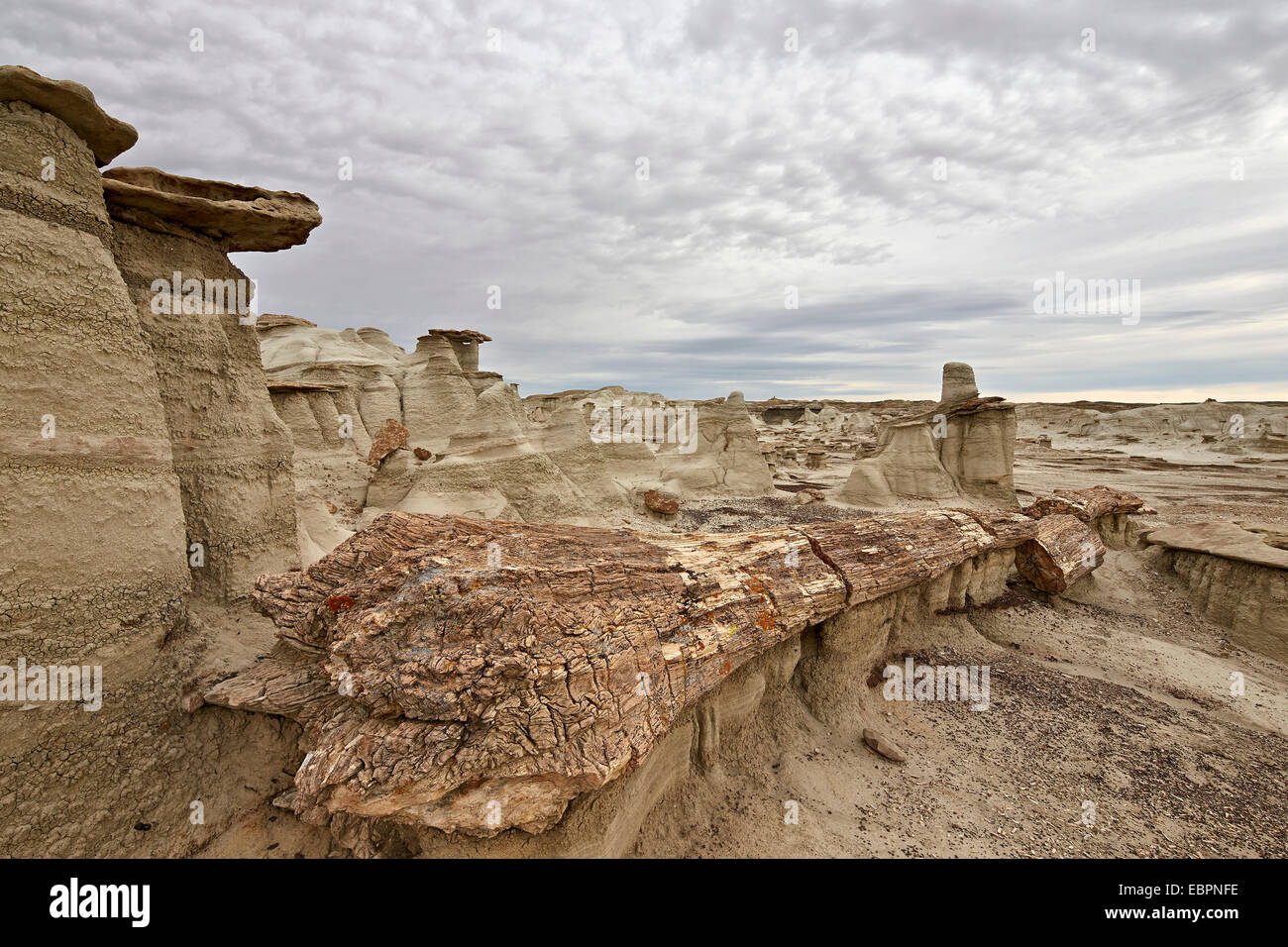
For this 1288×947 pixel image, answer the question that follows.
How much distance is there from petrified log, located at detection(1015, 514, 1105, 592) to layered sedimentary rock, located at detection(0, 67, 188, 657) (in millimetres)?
10056

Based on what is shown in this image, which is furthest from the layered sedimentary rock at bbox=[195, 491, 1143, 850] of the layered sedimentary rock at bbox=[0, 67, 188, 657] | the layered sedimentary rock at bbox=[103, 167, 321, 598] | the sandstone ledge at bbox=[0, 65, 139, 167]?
the sandstone ledge at bbox=[0, 65, 139, 167]

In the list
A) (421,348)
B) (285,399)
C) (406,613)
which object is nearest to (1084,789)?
(406,613)

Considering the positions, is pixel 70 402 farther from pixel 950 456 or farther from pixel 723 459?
pixel 950 456

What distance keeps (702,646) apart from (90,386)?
4760 millimetres

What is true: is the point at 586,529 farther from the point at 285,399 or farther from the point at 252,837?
the point at 285,399

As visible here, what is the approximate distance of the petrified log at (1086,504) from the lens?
29.0 feet

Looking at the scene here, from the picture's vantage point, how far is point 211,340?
4.86m

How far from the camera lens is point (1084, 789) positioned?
3975mm

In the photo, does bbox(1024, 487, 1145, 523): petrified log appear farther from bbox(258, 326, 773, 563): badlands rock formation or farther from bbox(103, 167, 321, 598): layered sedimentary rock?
bbox(103, 167, 321, 598): layered sedimentary rock

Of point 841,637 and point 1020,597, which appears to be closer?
point 841,637

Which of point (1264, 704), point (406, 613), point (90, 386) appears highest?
point (90, 386)

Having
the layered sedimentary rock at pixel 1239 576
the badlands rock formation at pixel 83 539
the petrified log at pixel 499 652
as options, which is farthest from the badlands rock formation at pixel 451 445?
the layered sedimentary rock at pixel 1239 576

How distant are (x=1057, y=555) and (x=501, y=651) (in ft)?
27.2

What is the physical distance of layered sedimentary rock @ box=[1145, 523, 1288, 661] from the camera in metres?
6.55
